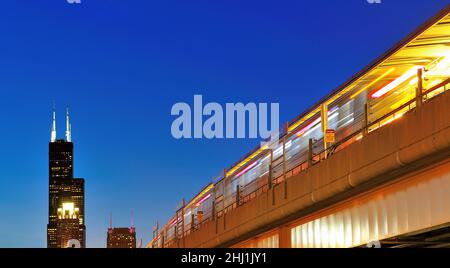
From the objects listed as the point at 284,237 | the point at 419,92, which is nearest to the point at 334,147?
the point at 419,92

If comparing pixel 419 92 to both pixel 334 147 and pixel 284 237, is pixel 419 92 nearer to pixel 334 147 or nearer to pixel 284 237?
pixel 334 147

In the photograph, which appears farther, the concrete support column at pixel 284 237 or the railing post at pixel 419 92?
the concrete support column at pixel 284 237

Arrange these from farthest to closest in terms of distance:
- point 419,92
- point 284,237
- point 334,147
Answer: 1. point 284,237
2. point 334,147
3. point 419,92

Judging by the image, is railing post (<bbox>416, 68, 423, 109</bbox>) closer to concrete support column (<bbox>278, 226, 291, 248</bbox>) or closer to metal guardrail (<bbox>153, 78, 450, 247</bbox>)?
metal guardrail (<bbox>153, 78, 450, 247</bbox>)

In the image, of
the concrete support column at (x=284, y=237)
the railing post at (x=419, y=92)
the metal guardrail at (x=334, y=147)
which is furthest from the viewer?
the concrete support column at (x=284, y=237)

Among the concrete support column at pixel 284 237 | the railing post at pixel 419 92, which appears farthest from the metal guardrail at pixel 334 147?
the concrete support column at pixel 284 237

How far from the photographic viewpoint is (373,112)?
2692cm

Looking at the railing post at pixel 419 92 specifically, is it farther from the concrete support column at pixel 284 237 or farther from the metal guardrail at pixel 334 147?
the concrete support column at pixel 284 237

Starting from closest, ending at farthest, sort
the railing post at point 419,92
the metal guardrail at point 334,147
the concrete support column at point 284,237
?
the railing post at point 419,92 < the metal guardrail at point 334,147 < the concrete support column at point 284,237

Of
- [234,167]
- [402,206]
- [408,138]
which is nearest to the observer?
[408,138]

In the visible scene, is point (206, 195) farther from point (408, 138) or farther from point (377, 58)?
point (408, 138)

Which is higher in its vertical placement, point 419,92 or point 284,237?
point 419,92
